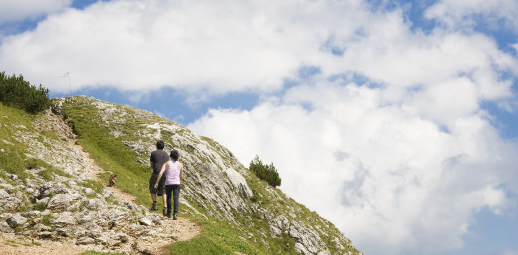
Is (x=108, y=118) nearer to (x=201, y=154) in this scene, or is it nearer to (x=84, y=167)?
(x=201, y=154)

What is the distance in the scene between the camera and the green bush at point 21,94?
39594 millimetres

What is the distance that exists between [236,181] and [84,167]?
21.2 m

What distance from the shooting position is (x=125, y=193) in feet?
88.5

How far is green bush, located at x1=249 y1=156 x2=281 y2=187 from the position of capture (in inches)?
2250

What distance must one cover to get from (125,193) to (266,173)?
3259 cm

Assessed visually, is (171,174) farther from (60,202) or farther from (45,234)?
(45,234)

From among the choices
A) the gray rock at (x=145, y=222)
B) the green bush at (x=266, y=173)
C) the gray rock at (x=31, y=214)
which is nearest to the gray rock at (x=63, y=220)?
the gray rock at (x=31, y=214)

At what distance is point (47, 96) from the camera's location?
149ft

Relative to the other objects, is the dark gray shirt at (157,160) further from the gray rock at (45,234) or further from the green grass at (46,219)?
the gray rock at (45,234)

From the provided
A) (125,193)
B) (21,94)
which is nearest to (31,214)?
(125,193)

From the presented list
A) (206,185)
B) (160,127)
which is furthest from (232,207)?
(160,127)

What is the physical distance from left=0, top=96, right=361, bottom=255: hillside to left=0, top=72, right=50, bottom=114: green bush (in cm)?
168

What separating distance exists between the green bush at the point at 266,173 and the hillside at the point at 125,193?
3.41 metres

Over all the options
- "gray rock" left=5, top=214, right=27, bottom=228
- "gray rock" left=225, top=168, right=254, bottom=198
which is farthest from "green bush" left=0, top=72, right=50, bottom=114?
"gray rock" left=5, top=214, right=27, bottom=228
